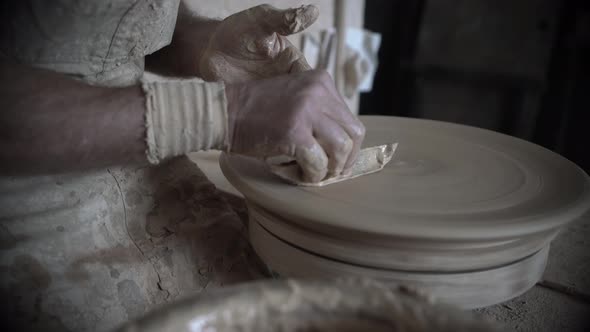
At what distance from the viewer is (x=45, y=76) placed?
834 millimetres

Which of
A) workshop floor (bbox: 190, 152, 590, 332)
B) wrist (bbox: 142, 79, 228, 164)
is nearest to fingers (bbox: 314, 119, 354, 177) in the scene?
wrist (bbox: 142, 79, 228, 164)

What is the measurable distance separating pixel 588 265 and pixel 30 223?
119cm

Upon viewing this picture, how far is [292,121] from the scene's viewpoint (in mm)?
889

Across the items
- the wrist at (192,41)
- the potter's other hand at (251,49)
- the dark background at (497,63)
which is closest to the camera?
the potter's other hand at (251,49)

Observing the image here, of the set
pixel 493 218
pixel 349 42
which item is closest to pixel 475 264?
pixel 493 218

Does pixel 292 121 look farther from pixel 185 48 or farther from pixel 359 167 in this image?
pixel 185 48

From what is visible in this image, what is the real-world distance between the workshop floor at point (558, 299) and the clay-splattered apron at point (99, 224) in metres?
0.26

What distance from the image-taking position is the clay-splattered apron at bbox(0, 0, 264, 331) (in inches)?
35.9

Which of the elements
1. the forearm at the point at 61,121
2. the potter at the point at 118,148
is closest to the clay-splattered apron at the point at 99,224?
the potter at the point at 118,148

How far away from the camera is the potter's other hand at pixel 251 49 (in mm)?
1146

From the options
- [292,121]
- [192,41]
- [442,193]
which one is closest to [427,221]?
[442,193]

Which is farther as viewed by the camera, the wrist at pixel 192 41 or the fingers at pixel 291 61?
the wrist at pixel 192 41

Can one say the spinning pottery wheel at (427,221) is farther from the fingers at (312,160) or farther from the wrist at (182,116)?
the wrist at (182,116)

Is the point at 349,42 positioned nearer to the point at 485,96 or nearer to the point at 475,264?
the point at 485,96
